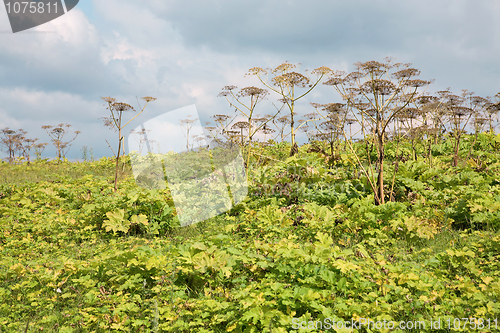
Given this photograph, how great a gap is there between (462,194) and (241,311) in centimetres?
528

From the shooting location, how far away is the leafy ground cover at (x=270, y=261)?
3246mm

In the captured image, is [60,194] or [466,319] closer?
[466,319]

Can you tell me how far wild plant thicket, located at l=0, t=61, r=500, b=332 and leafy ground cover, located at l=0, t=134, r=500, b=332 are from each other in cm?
2

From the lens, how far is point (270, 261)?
13.1 feet

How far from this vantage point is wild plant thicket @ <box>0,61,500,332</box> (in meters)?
3.28

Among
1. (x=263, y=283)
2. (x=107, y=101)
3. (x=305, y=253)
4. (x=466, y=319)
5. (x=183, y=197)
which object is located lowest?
(x=466, y=319)

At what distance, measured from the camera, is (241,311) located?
325 centimetres

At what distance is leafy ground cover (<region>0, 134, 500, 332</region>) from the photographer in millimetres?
3246

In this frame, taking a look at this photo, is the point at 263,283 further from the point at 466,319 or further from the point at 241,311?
the point at 466,319

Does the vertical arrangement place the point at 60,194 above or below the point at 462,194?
above

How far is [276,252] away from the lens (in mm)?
4020

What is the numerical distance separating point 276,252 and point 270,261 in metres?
0.13

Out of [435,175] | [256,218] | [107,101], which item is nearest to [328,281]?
[256,218]

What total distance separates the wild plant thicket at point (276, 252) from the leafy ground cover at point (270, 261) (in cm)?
2
